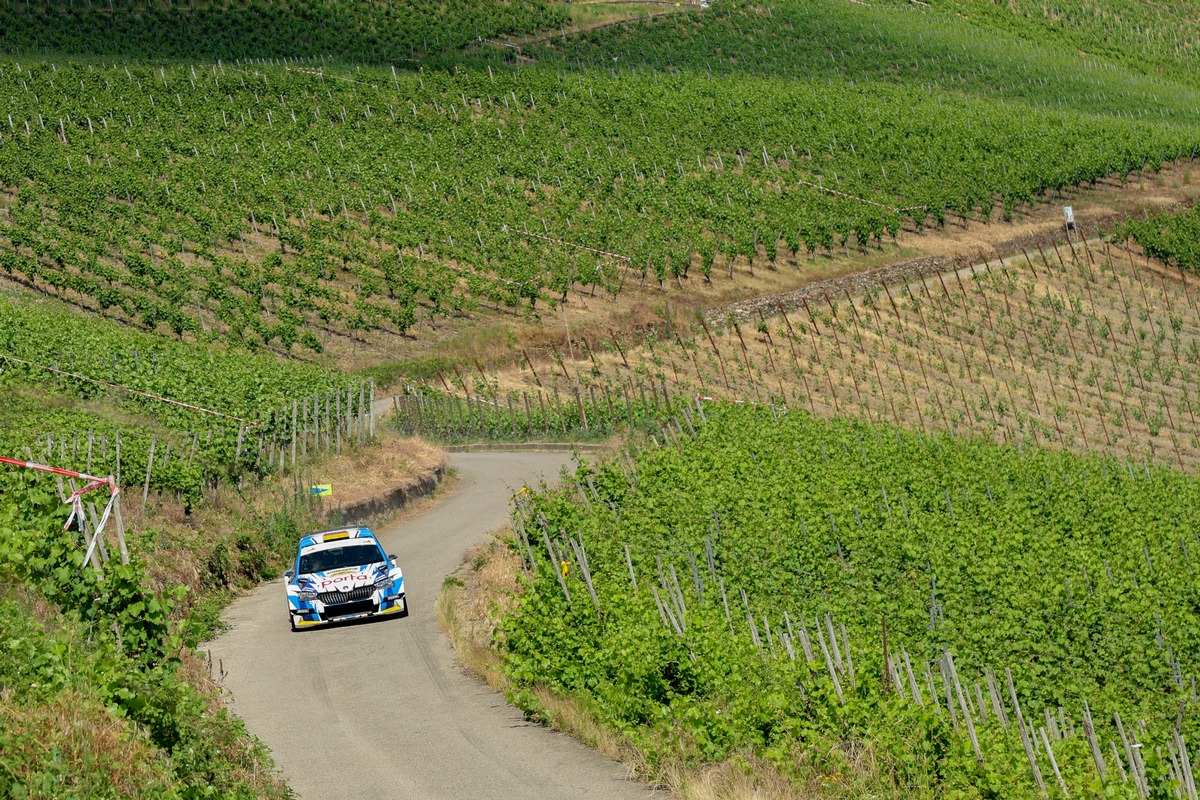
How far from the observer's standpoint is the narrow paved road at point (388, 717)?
1455 cm

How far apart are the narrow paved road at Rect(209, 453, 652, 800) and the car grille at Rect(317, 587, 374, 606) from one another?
0.47 metres

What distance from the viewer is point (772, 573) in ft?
72.6

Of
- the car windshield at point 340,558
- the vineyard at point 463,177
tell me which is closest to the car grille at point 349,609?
the car windshield at point 340,558

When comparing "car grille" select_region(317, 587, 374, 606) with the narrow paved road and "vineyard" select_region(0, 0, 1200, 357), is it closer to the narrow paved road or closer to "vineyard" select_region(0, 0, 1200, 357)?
the narrow paved road

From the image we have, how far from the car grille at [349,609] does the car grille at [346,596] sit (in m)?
0.06

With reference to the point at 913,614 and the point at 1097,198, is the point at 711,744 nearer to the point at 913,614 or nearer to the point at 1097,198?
the point at 913,614

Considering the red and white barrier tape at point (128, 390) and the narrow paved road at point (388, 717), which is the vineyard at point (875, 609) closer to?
the narrow paved road at point (388, 717)

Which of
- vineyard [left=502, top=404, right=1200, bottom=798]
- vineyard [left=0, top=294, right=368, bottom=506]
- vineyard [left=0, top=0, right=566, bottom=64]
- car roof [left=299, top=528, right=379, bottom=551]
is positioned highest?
vineyard [left=0, top=0, right=566, bottom=64]

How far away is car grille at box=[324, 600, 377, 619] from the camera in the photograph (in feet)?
72.5

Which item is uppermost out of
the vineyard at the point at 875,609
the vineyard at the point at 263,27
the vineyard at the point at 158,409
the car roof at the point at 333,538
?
the vineyard at the point at 263,27

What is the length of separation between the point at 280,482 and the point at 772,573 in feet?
38.6

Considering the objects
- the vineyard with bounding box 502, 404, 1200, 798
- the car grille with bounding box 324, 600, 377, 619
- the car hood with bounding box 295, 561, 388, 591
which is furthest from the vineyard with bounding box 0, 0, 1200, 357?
the car grille with bounding box 324, 600, 377, 619

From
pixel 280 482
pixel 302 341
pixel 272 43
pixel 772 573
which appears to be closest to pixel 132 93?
pixel 272 43

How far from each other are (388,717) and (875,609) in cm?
765
